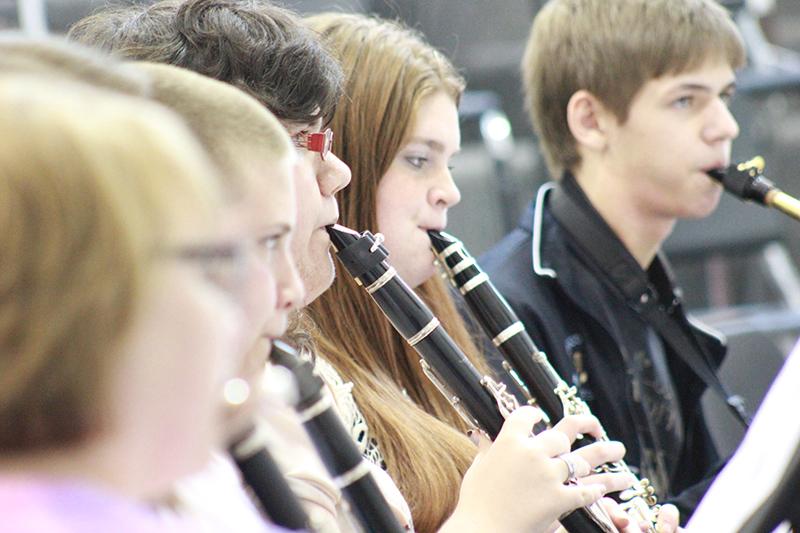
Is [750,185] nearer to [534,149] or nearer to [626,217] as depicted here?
[626,217]

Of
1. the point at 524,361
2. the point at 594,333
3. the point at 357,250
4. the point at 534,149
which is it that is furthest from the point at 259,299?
the point at 534,149

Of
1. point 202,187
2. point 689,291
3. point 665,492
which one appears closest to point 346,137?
point 665,492

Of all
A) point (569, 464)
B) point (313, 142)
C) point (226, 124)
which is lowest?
point (569, 464)

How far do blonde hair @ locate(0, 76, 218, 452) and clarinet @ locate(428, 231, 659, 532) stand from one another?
3.31 feet

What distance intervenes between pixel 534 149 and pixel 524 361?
7.06 ft

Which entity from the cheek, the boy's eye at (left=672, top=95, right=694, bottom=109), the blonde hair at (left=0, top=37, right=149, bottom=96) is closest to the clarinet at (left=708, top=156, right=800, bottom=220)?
the boy's eye at (left=672, top=95, right=694, bottom=109)

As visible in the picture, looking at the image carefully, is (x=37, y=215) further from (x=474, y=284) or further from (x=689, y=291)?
(x=689, y=291)

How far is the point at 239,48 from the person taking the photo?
4.23 ft

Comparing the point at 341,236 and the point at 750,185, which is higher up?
the point at 341,236

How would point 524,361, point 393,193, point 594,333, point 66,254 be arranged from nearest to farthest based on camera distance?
1. point 66,254
2. point 524,361
3. point 393,193
4. point 594,333

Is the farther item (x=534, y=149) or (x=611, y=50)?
(x=534, y=149)

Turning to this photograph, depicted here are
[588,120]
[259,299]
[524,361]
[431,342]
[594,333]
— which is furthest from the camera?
[588,120]

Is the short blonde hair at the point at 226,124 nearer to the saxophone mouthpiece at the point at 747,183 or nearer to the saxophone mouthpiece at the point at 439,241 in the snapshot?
the saxophone mouthpiece at the point at 439,241

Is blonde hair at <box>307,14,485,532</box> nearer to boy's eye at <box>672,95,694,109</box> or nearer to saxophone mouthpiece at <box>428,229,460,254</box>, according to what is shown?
saxophone mouthpiece at <box>428,229,460,254</box>
